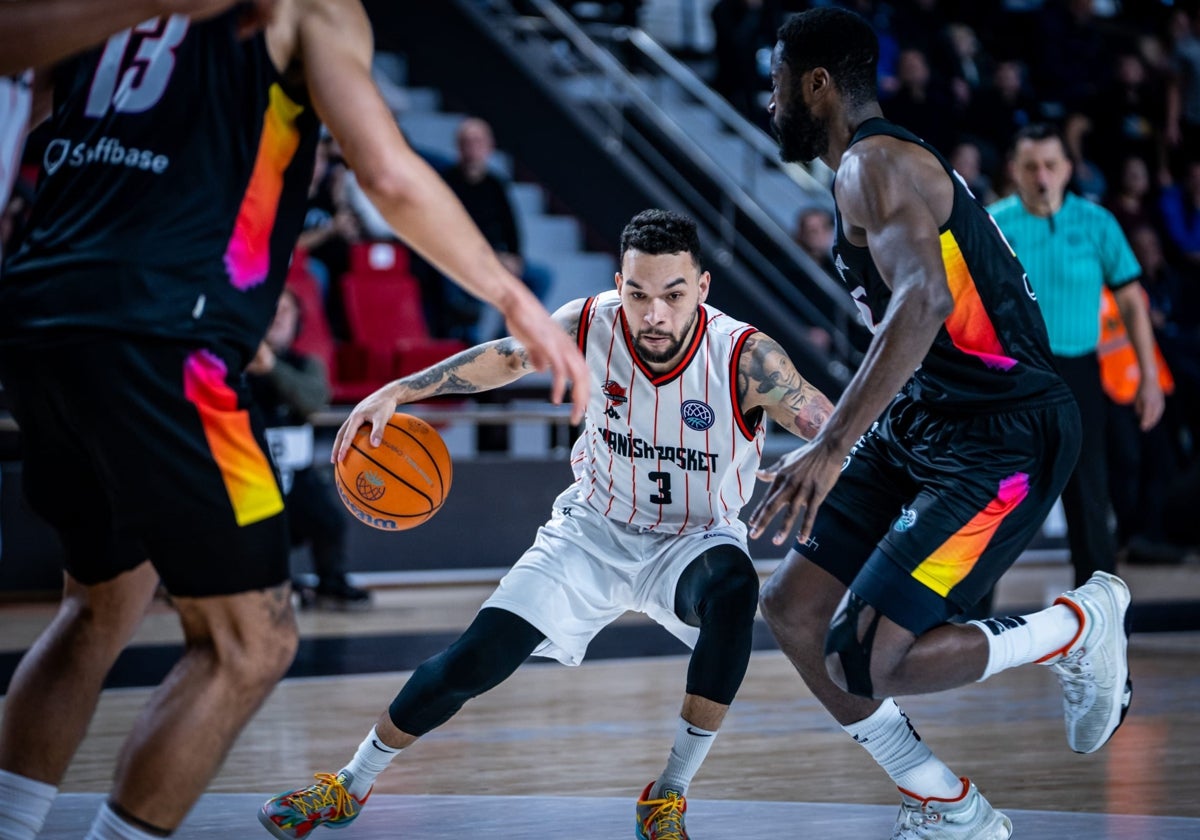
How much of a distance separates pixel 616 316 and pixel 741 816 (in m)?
1.30

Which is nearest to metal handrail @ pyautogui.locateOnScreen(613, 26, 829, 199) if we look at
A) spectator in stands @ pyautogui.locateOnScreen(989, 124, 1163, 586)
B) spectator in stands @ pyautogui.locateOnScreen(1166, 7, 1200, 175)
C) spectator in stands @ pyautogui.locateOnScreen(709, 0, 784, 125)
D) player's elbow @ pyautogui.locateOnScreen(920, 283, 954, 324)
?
spectator in stands @ pyautogui.locateOnScreen(709, 0, 784, 125)

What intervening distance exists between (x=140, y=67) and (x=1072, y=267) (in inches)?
170

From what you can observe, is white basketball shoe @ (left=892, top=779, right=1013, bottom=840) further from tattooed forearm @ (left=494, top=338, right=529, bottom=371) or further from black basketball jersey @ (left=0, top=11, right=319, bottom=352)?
black basketball jersey @ (left=0, top=11, right=319, bottom=352)

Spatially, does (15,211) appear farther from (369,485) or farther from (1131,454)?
(1131,454)

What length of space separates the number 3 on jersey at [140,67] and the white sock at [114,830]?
44.4 inches

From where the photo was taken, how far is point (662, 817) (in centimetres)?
370

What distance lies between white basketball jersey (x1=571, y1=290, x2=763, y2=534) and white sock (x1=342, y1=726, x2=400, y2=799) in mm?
850

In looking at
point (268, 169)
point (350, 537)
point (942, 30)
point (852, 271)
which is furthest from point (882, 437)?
point (942, 30)

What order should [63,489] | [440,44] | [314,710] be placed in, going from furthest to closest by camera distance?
[440,44]
[314,710]
[63,489]

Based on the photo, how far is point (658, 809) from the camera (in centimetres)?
372

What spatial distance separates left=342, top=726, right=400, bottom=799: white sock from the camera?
388cm

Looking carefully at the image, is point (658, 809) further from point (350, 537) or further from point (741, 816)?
point (350, 537)

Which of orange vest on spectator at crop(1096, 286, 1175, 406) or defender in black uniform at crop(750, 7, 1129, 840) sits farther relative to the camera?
orange vest on spectator at crop(1096, 286, 1175, 406)

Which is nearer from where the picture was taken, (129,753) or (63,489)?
(129,753)
